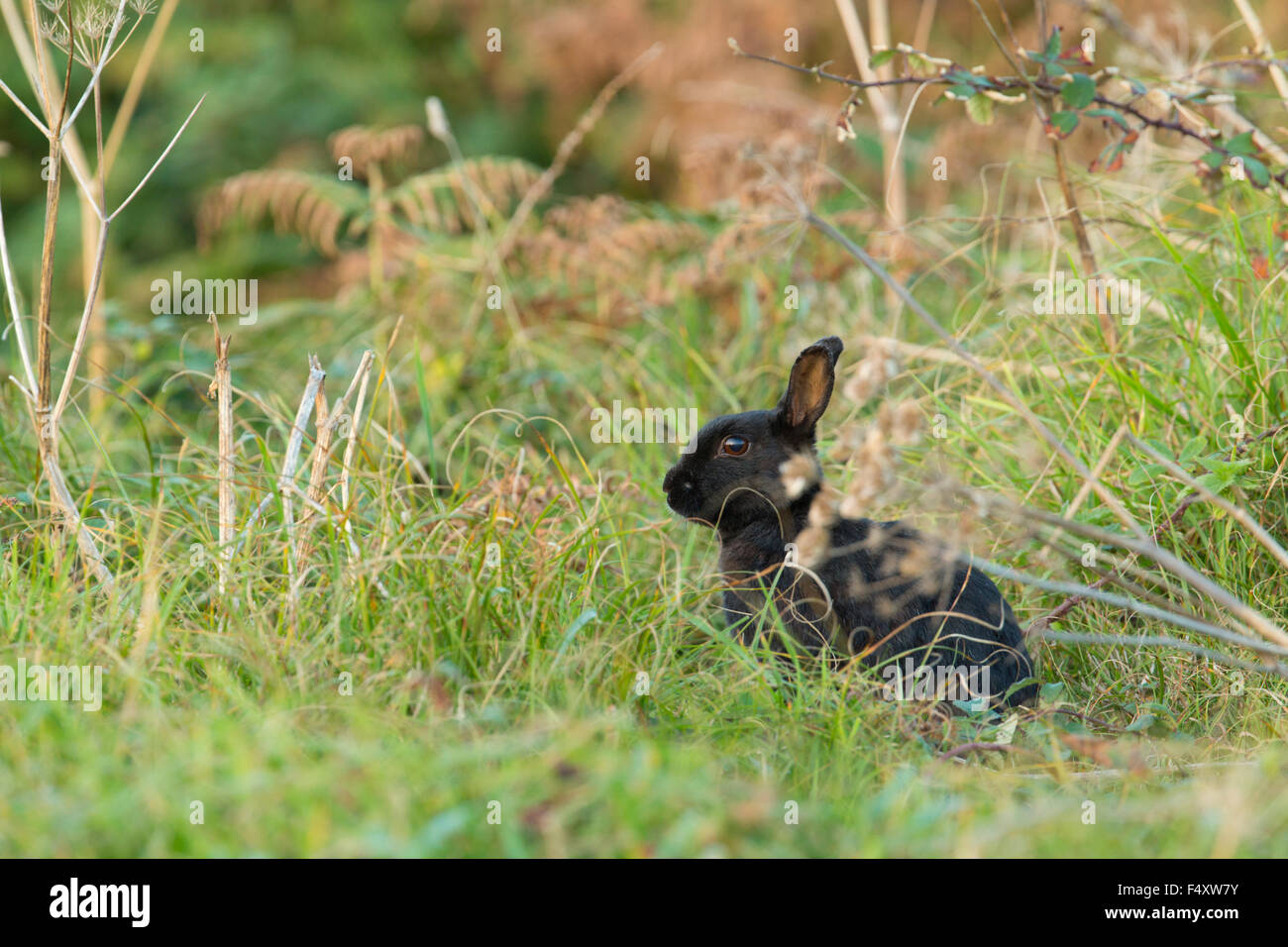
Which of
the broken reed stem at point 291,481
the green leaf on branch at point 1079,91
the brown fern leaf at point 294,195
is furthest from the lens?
the brown fern leaf at point 294,195

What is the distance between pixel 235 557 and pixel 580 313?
2.94m

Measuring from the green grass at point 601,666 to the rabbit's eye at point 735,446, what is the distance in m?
0.35

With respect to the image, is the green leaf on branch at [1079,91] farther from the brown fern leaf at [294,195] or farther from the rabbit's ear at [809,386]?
the brown fern leaf at [294,195]

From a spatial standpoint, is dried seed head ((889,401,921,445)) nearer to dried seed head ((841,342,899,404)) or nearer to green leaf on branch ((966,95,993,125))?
dried seed head ((841,342,899,404))

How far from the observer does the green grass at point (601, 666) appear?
1.99 m

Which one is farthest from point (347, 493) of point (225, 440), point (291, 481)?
point (225, 440)

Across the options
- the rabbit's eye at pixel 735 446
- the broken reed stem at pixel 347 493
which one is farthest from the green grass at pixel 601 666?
the rabbit's eye at pixel 735 446

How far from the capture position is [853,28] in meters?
5.60

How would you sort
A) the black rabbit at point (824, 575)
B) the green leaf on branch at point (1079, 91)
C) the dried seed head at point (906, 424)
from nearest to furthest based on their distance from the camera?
the dried seed head at point (906, 424) → the black rabbit at point (824, 575) → the green leaf on branch at point (1079, 91)

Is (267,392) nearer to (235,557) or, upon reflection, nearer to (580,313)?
(580,313)

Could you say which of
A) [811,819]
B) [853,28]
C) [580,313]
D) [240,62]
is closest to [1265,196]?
[853,28]

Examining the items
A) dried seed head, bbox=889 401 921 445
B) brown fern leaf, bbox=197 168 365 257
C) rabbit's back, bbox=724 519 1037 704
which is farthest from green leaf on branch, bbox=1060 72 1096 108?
brown fern leaf, bbox=197 168 365 257

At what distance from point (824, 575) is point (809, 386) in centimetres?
50

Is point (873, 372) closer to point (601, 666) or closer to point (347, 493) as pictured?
point (601, 666)
